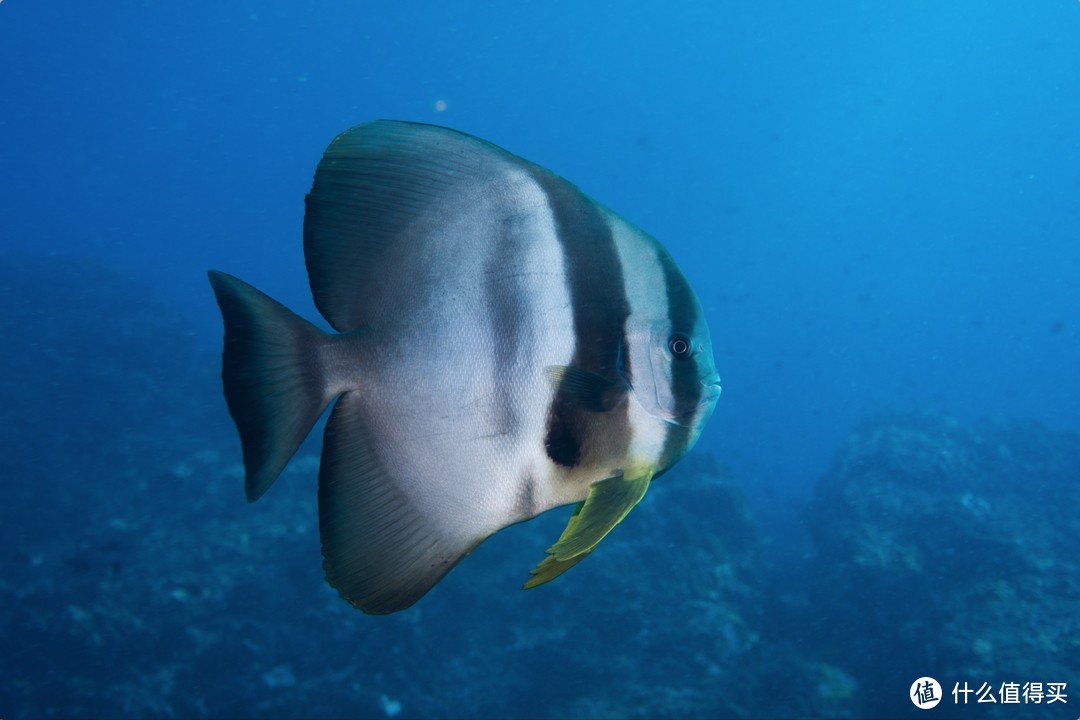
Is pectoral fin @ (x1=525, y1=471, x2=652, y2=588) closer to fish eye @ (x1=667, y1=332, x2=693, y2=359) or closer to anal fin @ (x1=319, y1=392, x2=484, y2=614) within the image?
anal fin @ (x1=319, y1=392, x2=484, y2=614)

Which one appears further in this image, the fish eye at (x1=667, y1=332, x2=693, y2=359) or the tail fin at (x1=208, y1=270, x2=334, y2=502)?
the fish eye at (x1=667, y1=332, x2=693, y2=359)

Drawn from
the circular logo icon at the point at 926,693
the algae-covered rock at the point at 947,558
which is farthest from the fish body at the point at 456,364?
the circular logo icon at the point at 926,693

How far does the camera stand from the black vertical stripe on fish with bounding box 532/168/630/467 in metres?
1.16

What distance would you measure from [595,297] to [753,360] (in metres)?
58.6

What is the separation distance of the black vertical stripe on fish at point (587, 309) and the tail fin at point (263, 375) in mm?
500

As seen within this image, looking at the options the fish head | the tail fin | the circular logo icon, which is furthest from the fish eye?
the circular logo icon

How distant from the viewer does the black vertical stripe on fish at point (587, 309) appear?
3.80 feet

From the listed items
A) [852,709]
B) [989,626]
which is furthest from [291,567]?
[989,626]

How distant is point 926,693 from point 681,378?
9.19m

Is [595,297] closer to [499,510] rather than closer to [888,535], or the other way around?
[499,510]

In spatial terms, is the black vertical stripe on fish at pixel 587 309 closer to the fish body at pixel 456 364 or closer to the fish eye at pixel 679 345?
the fish body at pixel 456 364

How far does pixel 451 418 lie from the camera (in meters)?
1.15

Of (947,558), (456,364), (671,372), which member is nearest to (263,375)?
(456,364)

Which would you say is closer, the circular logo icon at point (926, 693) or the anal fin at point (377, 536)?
the anal fin at point (377, 536)
